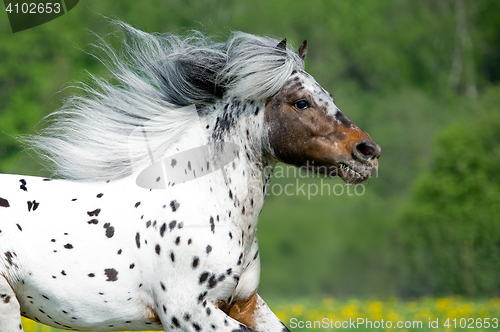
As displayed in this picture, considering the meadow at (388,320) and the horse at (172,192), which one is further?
the meadow at (388,320)

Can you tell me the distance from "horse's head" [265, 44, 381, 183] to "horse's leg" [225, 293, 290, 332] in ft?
3.18

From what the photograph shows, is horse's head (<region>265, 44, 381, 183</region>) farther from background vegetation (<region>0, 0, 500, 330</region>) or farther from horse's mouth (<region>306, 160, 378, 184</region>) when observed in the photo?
background vegetation (<region>0, 0, 500, 330</region>)

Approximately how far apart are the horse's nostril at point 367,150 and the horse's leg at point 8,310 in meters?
2.24

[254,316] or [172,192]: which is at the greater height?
[172,192]

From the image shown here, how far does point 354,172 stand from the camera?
3.36 metres

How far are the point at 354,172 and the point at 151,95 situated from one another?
4.90ft

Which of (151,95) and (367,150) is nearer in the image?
(367,150)

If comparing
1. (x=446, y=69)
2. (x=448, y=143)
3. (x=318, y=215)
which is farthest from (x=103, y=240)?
(x=446, y=69)

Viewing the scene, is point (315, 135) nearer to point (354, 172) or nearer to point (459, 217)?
point (354, 172)

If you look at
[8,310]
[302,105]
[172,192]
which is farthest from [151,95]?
[8,310]

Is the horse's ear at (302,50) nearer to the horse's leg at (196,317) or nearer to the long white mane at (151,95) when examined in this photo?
the long white mane at (151,95)

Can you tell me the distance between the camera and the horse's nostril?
10.9 ft

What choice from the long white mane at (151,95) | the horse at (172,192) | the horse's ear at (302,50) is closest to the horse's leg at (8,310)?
the horse at (172,192)

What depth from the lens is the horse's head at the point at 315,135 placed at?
3352mm
